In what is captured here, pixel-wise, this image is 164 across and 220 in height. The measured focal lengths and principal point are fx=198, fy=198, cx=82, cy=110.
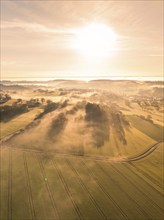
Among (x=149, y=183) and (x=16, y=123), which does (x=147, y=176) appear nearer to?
(x=149, y=183)

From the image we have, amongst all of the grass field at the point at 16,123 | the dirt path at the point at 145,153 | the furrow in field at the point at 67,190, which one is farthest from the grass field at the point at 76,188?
the grass field at the point at 16,123

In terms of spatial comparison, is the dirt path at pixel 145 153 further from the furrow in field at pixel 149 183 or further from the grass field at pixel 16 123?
the grass field at pixel 16 123

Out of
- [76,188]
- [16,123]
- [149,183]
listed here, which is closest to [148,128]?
[149,183]

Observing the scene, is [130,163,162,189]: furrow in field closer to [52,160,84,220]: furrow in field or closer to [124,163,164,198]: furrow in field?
[124,163,164,198]: furrow in field

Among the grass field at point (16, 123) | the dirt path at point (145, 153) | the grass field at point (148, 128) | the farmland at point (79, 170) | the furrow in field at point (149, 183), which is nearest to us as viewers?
the farmland at point (79, 170)

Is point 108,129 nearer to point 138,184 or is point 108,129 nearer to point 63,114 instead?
point 63,114

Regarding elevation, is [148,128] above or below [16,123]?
below

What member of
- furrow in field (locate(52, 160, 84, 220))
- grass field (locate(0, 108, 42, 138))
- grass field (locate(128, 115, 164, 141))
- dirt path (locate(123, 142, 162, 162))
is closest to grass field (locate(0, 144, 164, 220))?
furrow in field (locate(52, 160, 84, 220))

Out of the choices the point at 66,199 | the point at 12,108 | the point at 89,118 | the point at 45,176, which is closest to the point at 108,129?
the point at 89,118
